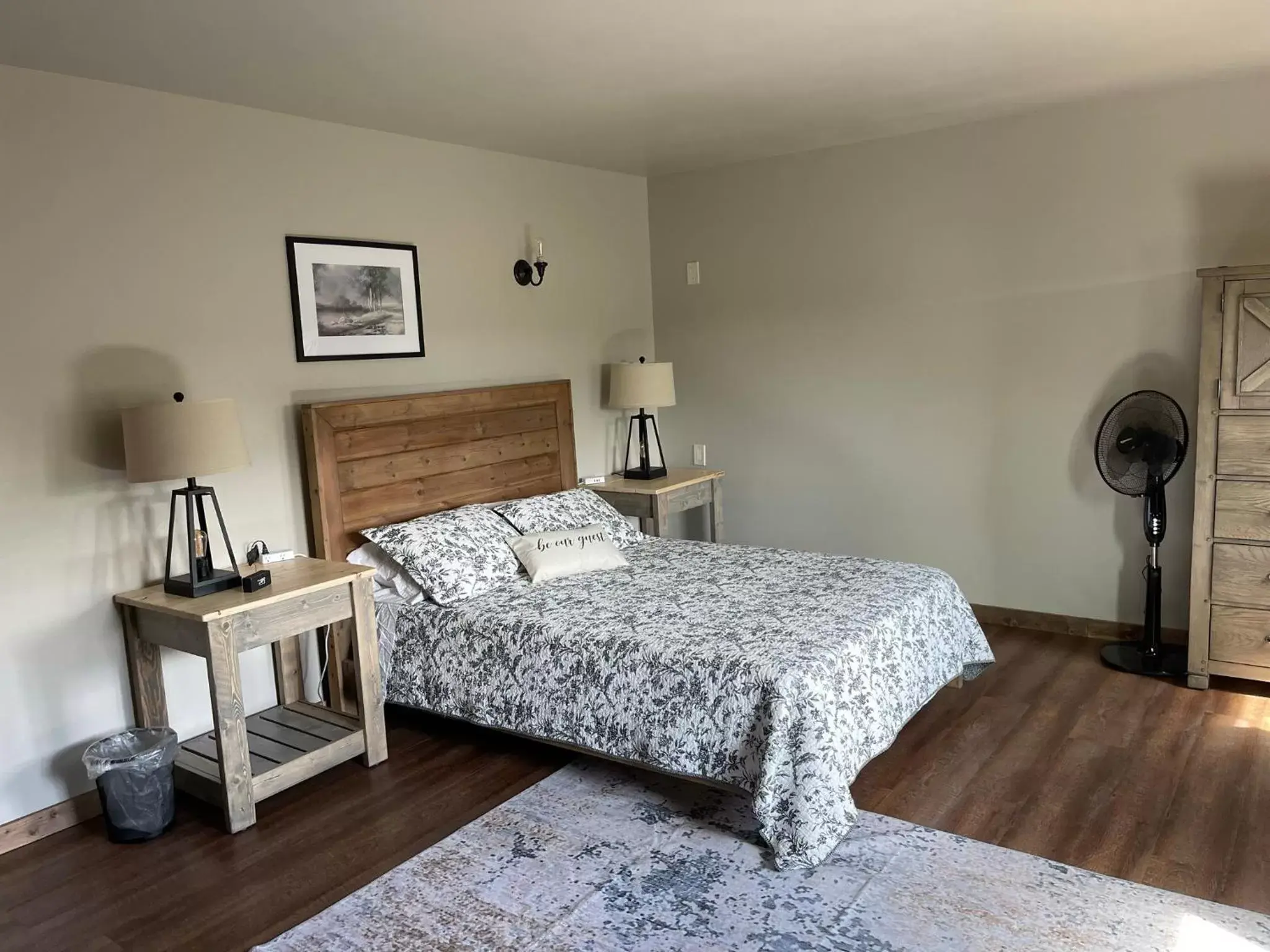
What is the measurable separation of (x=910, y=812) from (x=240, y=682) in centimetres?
211

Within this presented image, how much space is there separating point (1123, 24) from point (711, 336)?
2617 mm

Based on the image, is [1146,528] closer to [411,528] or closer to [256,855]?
[411,528]

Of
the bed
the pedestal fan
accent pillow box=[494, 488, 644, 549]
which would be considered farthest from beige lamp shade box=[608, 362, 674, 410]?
the pedestal fan

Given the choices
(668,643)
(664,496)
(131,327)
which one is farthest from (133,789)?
(664,496)

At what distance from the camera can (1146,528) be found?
12.7 ft

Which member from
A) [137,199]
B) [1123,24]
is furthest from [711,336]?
[137,199]

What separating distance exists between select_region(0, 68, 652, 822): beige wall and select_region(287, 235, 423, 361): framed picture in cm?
5

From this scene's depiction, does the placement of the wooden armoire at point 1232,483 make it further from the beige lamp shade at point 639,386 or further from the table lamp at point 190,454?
the table lamp at point 190,454

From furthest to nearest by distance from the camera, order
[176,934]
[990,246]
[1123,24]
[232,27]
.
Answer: [990,246] → [1123,24] → [232,27] → [176,934]

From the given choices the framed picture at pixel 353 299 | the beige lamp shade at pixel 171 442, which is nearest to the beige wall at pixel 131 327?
the framed picture at pixel 353 299

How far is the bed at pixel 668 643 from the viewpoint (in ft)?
8.59

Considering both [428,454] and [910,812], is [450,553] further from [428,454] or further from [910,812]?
[910,812]

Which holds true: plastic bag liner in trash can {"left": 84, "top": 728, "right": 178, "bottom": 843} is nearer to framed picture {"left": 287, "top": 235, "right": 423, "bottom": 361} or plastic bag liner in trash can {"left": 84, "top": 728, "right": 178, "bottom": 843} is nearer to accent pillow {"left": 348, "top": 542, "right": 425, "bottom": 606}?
accent pillow {"left": 348, "top": 542, "right": 425, "bottom": 606}

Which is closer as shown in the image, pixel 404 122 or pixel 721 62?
pixel 721 62
